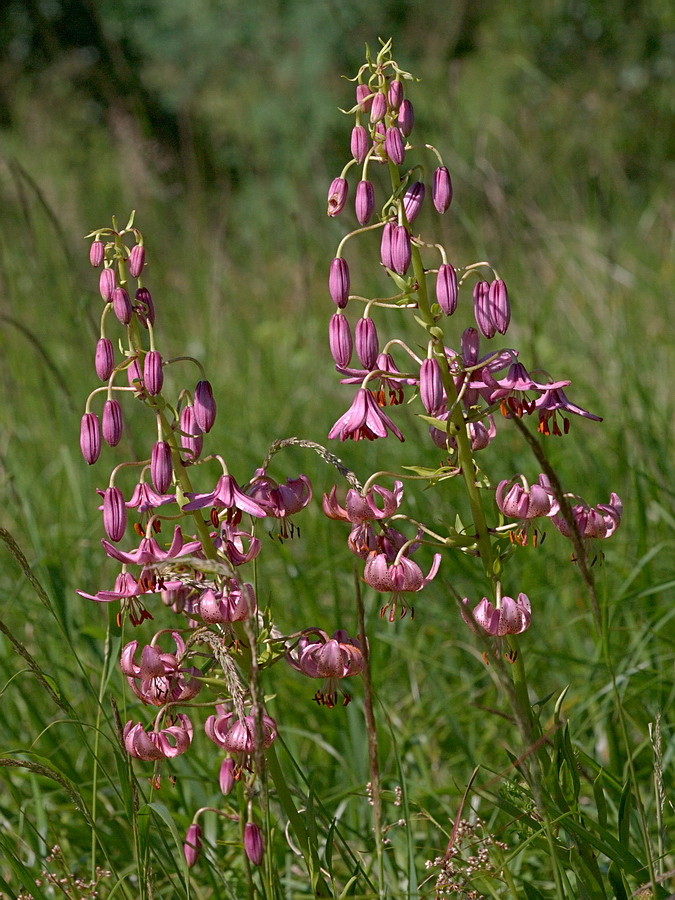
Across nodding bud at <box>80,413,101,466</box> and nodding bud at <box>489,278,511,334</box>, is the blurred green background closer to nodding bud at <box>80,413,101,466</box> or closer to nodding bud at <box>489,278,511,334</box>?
nodding bud at <box>489,278,511,334</box>

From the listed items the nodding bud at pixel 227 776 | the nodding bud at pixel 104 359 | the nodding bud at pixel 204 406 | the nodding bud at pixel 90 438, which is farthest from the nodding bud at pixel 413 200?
the nodding bud at pixel 227 776

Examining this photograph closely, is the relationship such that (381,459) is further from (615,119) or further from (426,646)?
(615,119)

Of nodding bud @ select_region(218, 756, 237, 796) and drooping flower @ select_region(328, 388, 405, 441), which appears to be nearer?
drooping flower @ select_region(328, 388, 405, 441)

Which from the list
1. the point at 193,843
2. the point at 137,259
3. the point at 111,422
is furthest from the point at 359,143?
the point at 193,843

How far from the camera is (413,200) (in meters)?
1.62

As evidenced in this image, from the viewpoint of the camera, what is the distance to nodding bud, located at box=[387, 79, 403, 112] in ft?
5.30

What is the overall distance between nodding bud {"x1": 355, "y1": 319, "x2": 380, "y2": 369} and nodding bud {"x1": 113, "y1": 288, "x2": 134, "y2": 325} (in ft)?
1.35

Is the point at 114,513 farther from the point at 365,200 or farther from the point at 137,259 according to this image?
the point at 365,200

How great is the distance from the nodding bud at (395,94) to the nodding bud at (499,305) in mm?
359

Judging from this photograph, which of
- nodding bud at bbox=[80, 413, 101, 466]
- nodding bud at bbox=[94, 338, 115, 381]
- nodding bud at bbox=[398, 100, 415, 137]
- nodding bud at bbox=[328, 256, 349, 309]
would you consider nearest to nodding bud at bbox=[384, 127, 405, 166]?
nodding bud at bbox=[398, 100, 415, 137]

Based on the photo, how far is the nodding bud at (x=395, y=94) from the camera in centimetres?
161

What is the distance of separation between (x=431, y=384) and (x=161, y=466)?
1.53 ft

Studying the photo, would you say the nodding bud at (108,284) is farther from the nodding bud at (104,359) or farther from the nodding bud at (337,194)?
the nodding bud at (337,194)

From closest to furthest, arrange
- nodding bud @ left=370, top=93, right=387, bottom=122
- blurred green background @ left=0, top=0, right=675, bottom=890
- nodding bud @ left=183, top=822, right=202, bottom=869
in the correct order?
nodding bud @ left=370, top=93, right=387, bottom=122, nodding bud @ left=183, top=822, right=202, bottom=869, blurred green background @ left=0, top=0, right=675, bottom=890
